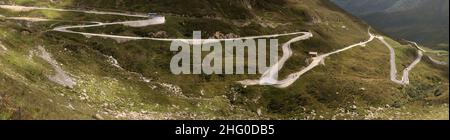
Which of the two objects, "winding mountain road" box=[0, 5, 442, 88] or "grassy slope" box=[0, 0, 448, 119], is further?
"winding mountain road" box=[0, 5, 442, 88]

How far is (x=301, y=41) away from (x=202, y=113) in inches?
4349

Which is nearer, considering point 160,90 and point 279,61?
point 160,90

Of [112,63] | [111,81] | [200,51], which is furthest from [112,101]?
[200,51]

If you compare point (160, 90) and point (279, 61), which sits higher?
point (160, 90)

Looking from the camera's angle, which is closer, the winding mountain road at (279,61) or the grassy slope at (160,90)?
the grassy slope at (160,90)

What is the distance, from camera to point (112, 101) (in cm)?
7144
